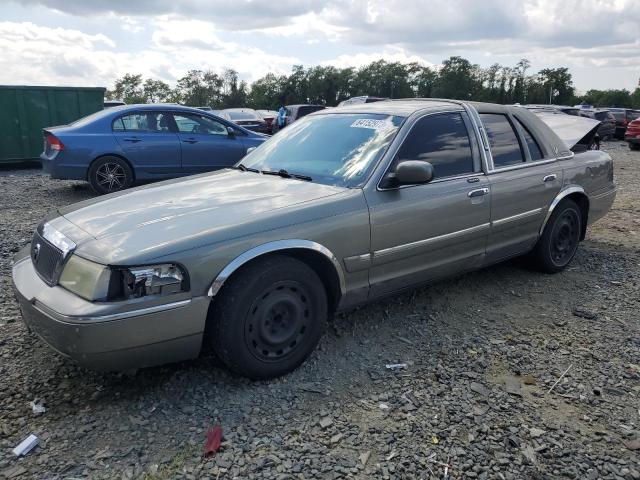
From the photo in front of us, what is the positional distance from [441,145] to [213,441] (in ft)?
8.69

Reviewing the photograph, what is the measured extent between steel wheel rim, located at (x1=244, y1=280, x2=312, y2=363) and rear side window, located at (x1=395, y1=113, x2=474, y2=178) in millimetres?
1210

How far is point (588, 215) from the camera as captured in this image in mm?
5441

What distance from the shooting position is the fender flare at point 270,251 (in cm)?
291

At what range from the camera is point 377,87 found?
254ft

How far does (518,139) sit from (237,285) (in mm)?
3049

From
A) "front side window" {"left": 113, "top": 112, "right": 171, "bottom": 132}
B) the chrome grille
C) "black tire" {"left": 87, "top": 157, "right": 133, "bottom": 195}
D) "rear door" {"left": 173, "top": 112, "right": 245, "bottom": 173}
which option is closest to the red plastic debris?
the chrome grille

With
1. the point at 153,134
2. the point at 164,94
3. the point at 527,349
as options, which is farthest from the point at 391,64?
the point at 527,349

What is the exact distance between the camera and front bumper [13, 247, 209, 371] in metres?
2.66

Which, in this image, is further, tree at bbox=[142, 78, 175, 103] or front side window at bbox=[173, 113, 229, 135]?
tree at bbox=[142, 78, 175, 103]

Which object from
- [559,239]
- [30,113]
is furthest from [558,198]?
[30,113]

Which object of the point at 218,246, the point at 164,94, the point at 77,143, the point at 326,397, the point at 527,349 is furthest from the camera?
the point at 164,94

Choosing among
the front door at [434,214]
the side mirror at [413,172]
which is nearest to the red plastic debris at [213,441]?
the front door at [434,214]

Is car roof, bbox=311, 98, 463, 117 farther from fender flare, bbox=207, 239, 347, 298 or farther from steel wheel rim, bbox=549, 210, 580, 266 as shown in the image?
steel wheel rim, bbox=549, 210, 580, 266

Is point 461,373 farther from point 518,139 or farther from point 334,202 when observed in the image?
point 518,139
